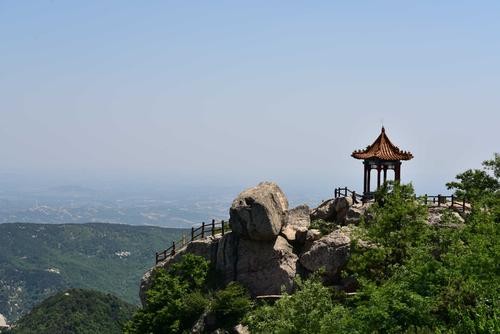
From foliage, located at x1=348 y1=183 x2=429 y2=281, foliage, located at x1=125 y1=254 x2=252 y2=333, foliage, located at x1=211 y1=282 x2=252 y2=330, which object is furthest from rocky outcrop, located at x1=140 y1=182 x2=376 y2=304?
foliage, located at x1=348 y1=183 x2=429 y2=281

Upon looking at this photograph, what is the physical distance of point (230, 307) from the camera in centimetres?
3759

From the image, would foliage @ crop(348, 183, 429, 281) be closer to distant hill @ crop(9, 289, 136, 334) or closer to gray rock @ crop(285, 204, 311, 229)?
gray rock @ crop(285, 204, 311, 229)

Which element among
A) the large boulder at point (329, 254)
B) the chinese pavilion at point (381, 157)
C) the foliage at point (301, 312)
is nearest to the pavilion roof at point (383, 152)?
the chinese pavilion at point (381, 157)

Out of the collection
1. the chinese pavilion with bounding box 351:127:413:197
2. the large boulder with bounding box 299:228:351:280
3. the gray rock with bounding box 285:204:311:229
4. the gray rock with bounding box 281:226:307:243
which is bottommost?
the large boulder with bounding box 299:228:351:280

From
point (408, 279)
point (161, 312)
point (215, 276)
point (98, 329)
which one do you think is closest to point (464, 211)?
point (408, 279)

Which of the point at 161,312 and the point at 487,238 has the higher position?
the point at 487,238

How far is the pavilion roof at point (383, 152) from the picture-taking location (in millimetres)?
44562

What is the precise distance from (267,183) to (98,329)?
4083 inches

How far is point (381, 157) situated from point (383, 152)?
66cm

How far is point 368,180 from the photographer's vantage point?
45812 millimetres

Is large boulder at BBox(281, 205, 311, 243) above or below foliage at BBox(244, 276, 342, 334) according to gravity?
above

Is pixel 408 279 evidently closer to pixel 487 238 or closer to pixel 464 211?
pixel 487 238

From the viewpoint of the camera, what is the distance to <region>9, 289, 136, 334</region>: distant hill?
13338 cm

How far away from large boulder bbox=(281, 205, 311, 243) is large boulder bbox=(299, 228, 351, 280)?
1965mm
